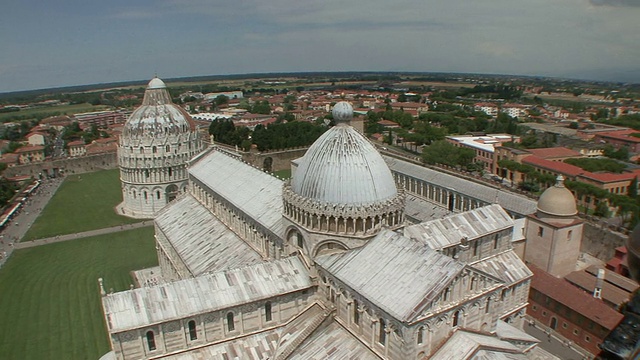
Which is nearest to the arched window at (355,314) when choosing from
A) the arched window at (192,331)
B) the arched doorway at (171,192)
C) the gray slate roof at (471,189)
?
the arched window at (192,331)

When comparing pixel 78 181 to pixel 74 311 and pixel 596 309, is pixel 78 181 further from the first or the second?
pixel 596 309

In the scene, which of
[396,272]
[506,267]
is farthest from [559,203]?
[396,272]

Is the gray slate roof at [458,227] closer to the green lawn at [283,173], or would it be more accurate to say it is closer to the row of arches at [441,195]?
the row of arches at [441,195]

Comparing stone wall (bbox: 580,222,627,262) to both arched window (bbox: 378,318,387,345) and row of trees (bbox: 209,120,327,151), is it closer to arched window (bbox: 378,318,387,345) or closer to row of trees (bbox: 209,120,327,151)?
arched window (bbox: 378,318,387,345)

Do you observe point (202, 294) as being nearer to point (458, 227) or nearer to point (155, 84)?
point (458, 227)

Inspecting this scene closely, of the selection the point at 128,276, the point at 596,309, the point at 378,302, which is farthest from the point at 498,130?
the point at 378,302

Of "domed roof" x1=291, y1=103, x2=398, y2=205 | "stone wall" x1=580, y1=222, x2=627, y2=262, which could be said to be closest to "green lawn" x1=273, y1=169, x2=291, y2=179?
"stone wall" x1=580, y1=222, x2=627, y2=262
